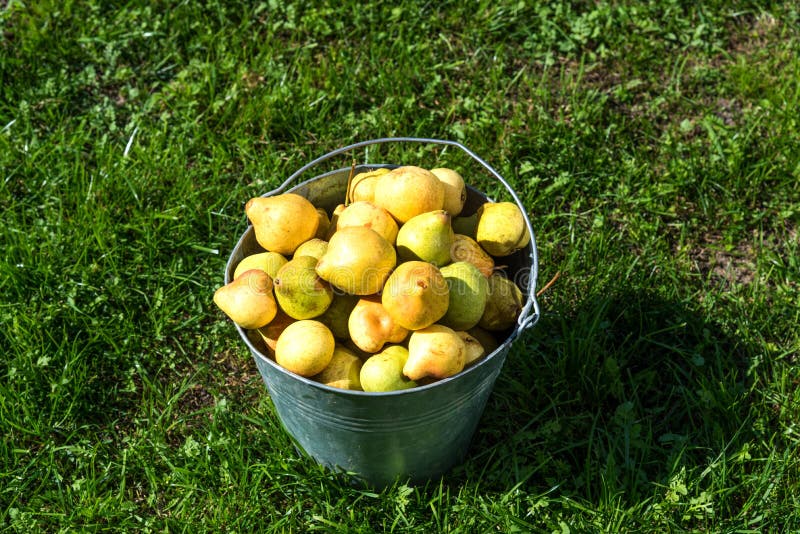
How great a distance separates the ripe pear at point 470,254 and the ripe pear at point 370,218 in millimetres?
246

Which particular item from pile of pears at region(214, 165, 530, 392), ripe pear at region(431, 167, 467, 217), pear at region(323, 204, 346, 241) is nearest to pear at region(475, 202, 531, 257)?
pile of pears at region(214, 165, 530, 392)

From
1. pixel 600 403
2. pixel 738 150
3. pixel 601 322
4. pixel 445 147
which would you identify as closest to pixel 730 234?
pixel 738 150

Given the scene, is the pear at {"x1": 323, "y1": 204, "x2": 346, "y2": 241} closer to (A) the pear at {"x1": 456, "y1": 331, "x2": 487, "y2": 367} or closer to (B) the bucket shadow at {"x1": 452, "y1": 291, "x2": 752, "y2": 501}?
(A) the pear at {"x1": 456, "y1": 331, "x2": 487, "y2": 367}

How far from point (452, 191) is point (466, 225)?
0.50ft

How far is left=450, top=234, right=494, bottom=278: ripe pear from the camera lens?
9.13ft

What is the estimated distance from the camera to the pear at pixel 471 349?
259 cm

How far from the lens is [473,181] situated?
13.5ft

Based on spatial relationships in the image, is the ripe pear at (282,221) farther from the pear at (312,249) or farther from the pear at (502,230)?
the pear at (502,230)

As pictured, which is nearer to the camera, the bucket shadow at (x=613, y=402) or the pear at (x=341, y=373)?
the pear at (x=341, y=373)

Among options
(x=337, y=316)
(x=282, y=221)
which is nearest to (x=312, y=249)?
(x=282, y=221)

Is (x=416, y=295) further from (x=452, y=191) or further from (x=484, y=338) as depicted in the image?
(x=452, y=191)

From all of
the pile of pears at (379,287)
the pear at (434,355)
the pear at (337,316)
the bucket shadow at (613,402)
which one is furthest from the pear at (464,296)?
the bucket shadow at (613,402)

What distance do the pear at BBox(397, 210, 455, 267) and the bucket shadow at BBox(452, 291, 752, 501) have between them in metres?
1.02

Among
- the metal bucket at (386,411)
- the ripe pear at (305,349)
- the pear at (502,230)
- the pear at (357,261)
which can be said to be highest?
the pear at (357,261)
